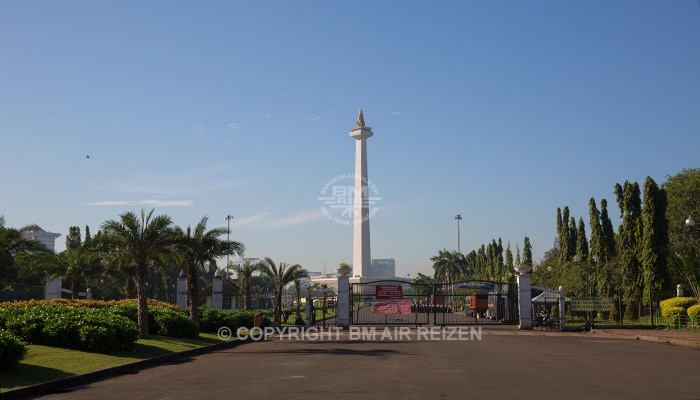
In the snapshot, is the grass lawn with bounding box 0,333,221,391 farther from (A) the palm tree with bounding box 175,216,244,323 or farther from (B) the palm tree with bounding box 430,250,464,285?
(B) the palm tree with bounding box 430,250,464,285

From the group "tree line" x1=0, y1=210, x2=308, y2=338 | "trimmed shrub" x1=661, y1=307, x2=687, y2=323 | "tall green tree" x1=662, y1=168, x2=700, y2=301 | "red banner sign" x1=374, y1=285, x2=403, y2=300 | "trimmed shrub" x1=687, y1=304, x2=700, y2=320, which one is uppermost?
"tall green tree" x1=662, y1=168, x2=700, y2=301

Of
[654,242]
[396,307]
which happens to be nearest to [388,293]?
[396,307]

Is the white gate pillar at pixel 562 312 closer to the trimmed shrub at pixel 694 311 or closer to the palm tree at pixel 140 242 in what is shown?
the trimmed shrub at pixel 694 311

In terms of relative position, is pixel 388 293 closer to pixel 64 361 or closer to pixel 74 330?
pixel 74 330

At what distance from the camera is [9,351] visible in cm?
1328

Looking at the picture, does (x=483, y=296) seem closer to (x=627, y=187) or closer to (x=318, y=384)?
(x=627, y=187)

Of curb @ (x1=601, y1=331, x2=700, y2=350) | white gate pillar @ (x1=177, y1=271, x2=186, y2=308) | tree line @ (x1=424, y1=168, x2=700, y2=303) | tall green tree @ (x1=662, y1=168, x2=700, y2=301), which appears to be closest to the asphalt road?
curb @ (x1=601, y1=331, x2=700, y2=350)

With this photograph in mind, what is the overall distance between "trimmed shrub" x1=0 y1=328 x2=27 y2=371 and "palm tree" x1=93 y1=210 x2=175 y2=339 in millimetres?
9798

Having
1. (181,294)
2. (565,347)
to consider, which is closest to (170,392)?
(565,347)

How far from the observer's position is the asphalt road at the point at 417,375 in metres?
11.4

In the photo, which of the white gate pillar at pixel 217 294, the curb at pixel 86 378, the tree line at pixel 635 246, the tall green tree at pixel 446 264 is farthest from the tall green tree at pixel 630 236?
the tall green tree at pixel 446 264

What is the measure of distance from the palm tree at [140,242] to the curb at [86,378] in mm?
3700

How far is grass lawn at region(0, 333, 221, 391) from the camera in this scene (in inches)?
506

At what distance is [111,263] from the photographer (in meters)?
24.4
